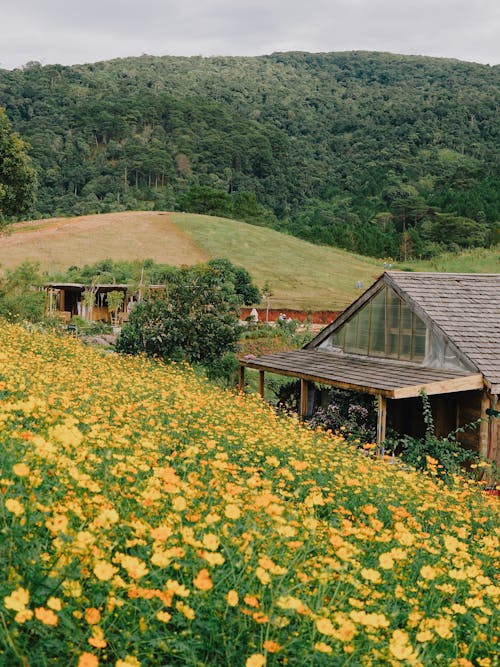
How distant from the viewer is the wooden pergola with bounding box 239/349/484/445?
41.6 ft

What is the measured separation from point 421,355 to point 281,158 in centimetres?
11060

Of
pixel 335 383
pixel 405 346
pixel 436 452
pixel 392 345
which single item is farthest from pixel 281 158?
pixel 436 452

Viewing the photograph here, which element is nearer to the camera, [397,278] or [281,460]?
[281,460]

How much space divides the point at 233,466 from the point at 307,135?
143107mm

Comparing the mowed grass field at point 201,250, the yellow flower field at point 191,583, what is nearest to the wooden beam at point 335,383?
the yellow flower field at point 191,583

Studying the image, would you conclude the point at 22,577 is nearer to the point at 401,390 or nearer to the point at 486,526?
the point at 486,526

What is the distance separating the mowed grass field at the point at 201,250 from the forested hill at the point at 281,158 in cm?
1400

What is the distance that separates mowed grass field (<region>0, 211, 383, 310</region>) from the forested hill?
14.0 metres

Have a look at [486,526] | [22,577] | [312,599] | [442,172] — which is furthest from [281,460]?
[442,172]

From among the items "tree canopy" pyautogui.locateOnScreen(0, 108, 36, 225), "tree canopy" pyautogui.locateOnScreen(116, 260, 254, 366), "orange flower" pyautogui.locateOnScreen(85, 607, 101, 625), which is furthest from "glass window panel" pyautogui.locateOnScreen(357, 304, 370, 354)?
"tree canopy" pyautogui.locateOnScreen(0, 108, 36, 225)

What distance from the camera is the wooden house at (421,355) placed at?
1306 cm

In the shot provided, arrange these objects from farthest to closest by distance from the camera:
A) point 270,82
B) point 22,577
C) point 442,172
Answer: point 270,82
point 442,172
point 22,577

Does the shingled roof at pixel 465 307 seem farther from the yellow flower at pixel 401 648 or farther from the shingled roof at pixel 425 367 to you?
the yellow flower at pixel 401 648

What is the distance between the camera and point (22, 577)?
3.01 metres
